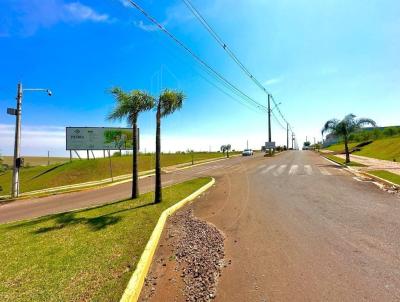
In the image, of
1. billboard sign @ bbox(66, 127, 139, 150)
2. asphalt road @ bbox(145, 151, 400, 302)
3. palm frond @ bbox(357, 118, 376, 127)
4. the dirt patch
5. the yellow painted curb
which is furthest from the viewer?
billboard sign @ bbox(66, 127, 139, 150)

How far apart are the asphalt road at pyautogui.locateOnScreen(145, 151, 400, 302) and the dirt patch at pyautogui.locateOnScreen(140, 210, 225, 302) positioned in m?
0.05

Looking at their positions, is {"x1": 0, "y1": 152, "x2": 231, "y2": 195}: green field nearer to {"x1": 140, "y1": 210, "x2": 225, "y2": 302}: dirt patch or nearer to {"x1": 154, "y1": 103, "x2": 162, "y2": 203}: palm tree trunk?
{"x1": 154, "y1": 103, "x2": 162, "y2": 203}: palm tree trunk

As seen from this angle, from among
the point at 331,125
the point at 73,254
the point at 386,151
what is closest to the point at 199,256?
the point at 73,254

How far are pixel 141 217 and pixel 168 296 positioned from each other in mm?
4971

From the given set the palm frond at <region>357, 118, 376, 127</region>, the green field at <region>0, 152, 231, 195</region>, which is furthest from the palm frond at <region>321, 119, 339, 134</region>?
the green field at <region>0, 152, 231, 195</region>

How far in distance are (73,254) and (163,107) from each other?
23.7ft

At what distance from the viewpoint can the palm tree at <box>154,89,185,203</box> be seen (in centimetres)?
1212

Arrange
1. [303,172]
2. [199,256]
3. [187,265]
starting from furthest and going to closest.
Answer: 1. [303,172]
2. [199,256]
3. [187,265]

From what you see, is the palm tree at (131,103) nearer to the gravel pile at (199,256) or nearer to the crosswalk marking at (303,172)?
the gravel pile at (199,256)

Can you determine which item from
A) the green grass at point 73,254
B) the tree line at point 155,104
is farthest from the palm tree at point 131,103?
the green grass at point 73,254

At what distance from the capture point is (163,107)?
1232 cm

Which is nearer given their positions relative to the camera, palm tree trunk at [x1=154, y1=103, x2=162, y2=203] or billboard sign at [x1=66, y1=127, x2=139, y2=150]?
palm tree trunk at [x1=154, y1=103, x2=162, y2=203]

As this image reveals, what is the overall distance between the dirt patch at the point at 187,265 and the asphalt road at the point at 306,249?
0.15ft

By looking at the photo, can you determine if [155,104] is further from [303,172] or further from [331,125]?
[331,125]
